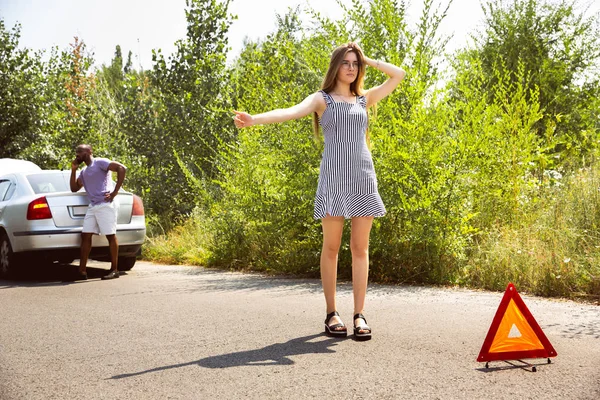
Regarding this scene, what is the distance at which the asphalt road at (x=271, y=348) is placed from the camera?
3898mm

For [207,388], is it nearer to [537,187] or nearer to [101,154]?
[537,187]

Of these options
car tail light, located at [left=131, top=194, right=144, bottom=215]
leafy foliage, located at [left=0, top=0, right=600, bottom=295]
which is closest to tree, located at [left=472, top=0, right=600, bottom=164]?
leafy foliage, located at [left=0, top=0, right=600, bottom=295]

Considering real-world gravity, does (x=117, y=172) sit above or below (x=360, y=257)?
above

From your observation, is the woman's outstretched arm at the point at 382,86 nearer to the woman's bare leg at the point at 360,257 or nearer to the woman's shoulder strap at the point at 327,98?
the woman's shoulder strap at the point at 327,98

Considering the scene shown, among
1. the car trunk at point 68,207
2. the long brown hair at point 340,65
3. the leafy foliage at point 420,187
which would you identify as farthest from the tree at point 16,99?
the long brown hair at point 340,65

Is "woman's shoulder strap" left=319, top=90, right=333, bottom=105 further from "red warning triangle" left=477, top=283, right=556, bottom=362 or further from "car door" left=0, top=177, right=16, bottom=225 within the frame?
"car door" left=0, top=177, right=16, bottom=225

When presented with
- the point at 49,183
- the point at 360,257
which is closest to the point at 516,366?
the point at 360,257

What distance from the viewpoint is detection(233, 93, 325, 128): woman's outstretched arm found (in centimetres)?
468

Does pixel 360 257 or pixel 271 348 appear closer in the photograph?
pixel 271 348

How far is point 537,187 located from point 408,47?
3.26m

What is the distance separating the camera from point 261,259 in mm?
10500

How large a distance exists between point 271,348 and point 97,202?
216 inches

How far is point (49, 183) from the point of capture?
10266 mm

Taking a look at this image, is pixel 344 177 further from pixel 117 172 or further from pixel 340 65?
pixel 117 172
